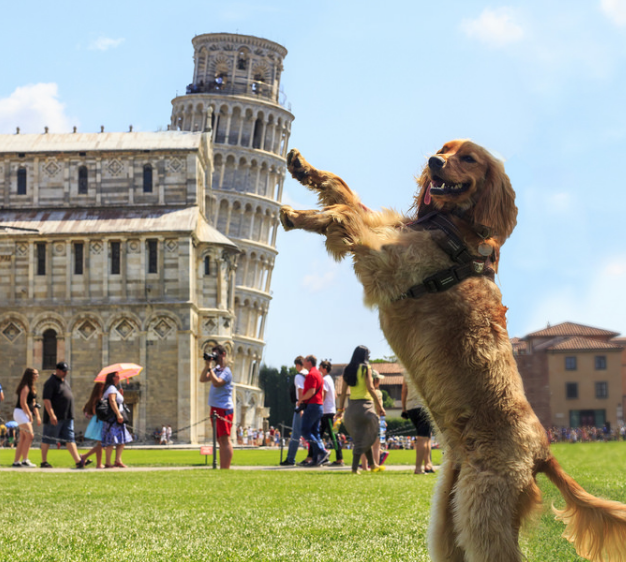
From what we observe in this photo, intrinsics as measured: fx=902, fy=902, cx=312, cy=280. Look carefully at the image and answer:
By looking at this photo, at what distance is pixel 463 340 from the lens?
360cm

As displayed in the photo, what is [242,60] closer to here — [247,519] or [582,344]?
[247,519]

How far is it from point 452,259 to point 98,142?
57008 mm

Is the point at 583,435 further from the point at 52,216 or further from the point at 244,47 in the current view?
the point at 244,47

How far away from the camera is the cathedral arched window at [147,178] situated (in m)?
56.6

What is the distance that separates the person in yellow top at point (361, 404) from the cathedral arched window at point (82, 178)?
1814 inches

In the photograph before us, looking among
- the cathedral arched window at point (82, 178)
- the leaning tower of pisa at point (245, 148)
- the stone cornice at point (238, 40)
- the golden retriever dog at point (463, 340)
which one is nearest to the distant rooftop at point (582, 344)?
the golden retriever dog at point (463, 340)

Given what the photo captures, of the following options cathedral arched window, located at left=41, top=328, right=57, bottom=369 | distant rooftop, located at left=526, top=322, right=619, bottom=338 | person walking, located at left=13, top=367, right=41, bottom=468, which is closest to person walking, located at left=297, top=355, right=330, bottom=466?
person walking, located at left=13, top=367, right=41, bottom=468

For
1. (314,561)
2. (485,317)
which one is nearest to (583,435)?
(485,317)

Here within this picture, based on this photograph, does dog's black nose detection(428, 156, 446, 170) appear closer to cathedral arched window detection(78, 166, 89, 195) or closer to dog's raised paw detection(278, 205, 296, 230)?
dog's raised paw detection(278, 205, 296, 230)

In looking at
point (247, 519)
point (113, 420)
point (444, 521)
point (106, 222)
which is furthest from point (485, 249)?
point (106, 222)

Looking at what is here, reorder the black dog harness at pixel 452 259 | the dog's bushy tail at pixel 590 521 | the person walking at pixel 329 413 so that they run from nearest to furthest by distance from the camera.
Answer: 1. the dog's bushy tail at pixel 590 521
2. the black dog harness at pixel 452 259
3. the person walking at pixel 329 413

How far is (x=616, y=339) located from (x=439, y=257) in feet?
3.10

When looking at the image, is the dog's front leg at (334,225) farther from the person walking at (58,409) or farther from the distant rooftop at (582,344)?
the person walking at (58,409)

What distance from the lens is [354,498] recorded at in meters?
8.90
